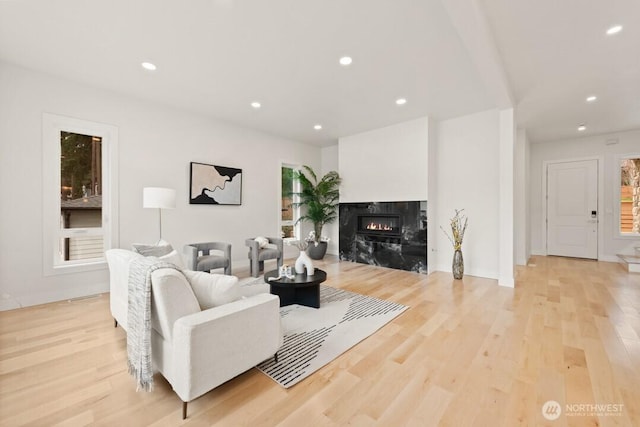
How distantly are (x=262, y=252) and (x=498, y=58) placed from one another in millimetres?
4202

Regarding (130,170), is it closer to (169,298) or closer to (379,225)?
(169,298)

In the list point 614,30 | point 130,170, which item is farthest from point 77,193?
point 614,30

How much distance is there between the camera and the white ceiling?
2.25 m

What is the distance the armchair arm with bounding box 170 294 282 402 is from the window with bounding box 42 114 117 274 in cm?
323

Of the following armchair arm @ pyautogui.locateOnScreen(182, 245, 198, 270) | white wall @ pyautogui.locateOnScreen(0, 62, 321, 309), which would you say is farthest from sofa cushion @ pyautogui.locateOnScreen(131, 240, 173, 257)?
white wall @ pyautogui.locateOnScreen(0, 62, 321, 309)

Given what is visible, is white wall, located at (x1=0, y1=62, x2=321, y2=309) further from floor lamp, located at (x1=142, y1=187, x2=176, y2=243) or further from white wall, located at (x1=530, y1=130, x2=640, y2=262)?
white wall, located at (x1=530, y1=130, x2=640, y2=262)

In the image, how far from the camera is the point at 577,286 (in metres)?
4.04

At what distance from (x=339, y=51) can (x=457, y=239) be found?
3.53 m

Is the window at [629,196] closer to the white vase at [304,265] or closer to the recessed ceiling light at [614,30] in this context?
the recessed ceiling light at [614,30]

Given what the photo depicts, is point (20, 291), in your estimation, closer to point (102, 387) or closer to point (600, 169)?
point (102, 387)

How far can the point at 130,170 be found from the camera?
4.01 metres

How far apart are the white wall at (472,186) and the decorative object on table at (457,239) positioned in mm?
103

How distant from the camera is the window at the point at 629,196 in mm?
5656

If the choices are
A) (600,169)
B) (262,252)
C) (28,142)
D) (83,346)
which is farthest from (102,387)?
(600,169)
